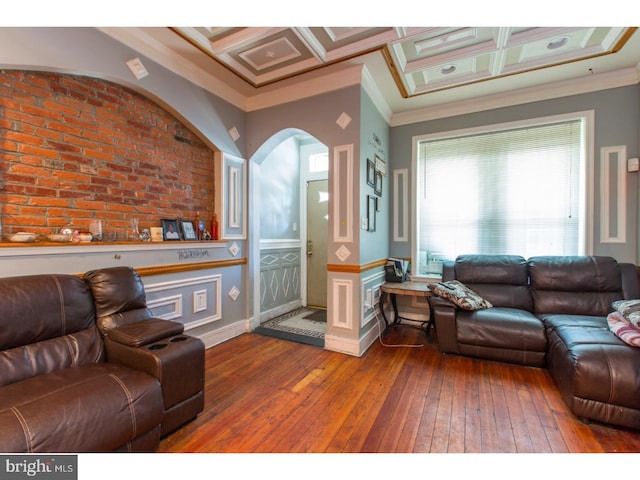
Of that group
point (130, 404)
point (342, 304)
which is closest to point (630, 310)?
point (342, 304)

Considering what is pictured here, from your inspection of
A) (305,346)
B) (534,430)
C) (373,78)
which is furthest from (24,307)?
(373,78)

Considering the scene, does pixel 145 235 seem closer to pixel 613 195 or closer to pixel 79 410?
pixel 79 410

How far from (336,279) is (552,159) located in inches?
113

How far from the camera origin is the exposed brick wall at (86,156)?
6.04 feet

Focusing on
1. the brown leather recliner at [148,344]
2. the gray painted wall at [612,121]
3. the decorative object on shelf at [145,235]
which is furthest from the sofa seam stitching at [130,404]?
the gray painted wall at [612,121]

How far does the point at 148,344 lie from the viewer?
1.68 meters

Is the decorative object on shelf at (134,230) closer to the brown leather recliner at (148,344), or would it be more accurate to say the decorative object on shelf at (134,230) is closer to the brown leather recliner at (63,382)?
the brown leather recliner at (148,344)

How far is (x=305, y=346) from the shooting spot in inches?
119

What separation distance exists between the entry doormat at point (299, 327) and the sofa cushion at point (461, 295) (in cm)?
139

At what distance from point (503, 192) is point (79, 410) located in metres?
4.19

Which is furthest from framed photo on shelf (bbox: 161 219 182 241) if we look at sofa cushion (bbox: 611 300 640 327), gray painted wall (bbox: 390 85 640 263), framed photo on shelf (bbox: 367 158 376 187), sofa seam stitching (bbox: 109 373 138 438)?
gray painted wall (bbox: 390 85 640 263)

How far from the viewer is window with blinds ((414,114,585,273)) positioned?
313cm
